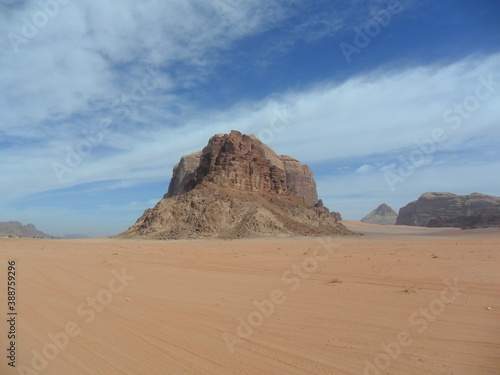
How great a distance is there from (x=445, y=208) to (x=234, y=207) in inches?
5416

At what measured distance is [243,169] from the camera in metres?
61.6

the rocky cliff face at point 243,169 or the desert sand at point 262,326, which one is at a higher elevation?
the rocky cliff face at point 243,169

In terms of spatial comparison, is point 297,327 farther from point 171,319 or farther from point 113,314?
point 113,314

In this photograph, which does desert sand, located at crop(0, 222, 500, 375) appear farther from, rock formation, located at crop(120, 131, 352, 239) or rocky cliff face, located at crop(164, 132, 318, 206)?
rocky cliff face, located at crop(164, 132, 318, 206)

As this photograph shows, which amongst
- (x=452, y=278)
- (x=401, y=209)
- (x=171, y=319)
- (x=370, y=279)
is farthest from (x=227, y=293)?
(x=401, y=209)

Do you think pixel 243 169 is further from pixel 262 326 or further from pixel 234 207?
pixel 262 326

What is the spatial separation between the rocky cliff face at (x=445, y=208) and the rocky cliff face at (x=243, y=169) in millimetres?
52106

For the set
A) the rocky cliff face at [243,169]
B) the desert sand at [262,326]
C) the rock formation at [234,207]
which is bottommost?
the desert sand at [262,326]

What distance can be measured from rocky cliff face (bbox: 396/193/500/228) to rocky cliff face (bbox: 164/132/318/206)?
171 ft

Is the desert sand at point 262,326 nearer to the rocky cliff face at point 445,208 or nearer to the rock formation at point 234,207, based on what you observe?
the rock formation at point 234,207

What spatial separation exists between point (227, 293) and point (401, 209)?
19256 cm

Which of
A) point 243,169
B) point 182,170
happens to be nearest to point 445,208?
point 182,170

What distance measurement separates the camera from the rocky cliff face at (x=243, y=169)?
63.0 meters

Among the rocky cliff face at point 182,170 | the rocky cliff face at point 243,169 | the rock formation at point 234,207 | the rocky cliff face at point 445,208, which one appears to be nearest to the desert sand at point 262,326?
the rock formation at point 234,207
